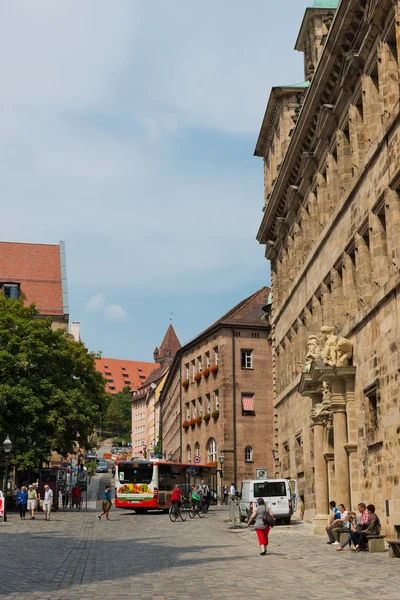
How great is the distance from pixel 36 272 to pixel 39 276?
1062 millimetres

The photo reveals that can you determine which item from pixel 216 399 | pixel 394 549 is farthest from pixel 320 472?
pixel 216 399

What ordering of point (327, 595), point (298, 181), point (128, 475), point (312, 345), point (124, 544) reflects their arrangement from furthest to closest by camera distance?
1. point (128, 475)
2. point (298, 181)
3. point (312, 345)
4. point (124, 544)
5. point (327, 595)

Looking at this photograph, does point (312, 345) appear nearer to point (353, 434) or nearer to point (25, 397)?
point (353, 434)

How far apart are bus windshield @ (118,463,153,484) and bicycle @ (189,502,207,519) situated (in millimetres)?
2740

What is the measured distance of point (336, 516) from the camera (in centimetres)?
2431

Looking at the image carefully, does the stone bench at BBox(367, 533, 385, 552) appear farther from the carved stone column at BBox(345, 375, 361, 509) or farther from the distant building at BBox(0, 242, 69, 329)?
the distant building at BBox(0, 242, 69, 329)

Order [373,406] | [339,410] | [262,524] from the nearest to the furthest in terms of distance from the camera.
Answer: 1. [262,524]
2. [373,406]
3. [339,410]

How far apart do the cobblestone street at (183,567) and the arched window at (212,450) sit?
39206mm

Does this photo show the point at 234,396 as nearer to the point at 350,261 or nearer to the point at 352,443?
the point at 350,261

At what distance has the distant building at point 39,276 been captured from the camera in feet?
266

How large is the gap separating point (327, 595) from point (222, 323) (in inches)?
2270

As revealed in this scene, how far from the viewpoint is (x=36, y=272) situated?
283 ft

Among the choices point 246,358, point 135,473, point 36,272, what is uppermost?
point 36,272

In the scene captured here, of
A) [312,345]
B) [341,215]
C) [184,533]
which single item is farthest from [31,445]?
[341,215]
